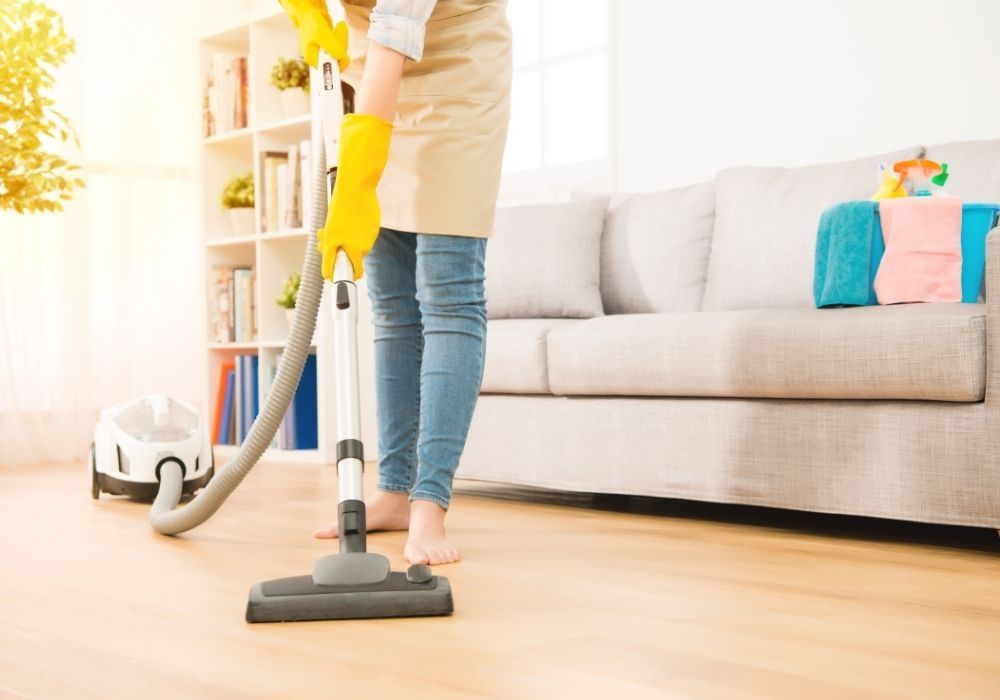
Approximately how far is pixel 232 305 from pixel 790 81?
198 cm

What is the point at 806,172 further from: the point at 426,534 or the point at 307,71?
the point at 307,71

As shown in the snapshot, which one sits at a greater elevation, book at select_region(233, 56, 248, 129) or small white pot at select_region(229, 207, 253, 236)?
book at select_region(233, 56, 248, 129)

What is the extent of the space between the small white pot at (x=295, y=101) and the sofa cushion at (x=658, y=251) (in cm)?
133

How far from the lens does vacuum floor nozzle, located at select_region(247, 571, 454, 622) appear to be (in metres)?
1.21

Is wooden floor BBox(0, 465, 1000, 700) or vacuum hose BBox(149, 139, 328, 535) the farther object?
vacuum hose BBox(149, 139, 328, 535)

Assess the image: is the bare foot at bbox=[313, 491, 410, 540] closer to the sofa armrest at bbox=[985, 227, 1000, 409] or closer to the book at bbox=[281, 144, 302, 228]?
the sofa armrest at bbox=[985, 227, 1000, 409]

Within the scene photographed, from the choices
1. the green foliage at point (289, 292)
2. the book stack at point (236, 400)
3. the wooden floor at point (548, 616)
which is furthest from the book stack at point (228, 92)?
the wooden floor at point (548, 616)

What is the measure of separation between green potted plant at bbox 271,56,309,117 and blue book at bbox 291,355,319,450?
0.84 m

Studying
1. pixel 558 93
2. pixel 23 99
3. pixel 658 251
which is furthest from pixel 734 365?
pixel 23 99

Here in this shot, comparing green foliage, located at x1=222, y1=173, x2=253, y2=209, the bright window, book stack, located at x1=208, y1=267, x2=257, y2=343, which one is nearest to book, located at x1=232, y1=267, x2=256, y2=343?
book stack, located at x1=208, y1=267, x2=257, y2=343

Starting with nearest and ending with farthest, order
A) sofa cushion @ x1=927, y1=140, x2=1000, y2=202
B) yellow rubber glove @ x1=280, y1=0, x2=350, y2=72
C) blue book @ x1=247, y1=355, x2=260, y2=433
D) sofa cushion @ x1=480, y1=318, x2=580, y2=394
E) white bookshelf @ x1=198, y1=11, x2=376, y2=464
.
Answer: yellow rubber glove @ x1=280, y1=0, x2=350, y2=72 < sofa cushion @ x1=927, y1=140, x2=1000, y2=202 < sofa cushion @ x1=480, y1=318, x2=580, y2=394 < white bookshelf @ x1=198, y1=11, x2=376, y2=464 < blue book @ x1=247, y1=355, x2=260, y2=433

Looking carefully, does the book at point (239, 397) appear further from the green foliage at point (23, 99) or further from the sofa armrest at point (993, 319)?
the sofa armrest at point (993, 319)

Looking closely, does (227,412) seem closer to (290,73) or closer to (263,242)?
(263,242)

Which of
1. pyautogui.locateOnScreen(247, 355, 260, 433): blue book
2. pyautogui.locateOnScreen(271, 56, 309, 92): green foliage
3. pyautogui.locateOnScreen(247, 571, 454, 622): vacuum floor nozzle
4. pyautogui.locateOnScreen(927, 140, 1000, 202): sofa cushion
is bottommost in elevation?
pyautogui.locateOnScreen(247, 571, 454, 622): vacuum floor nozzle
